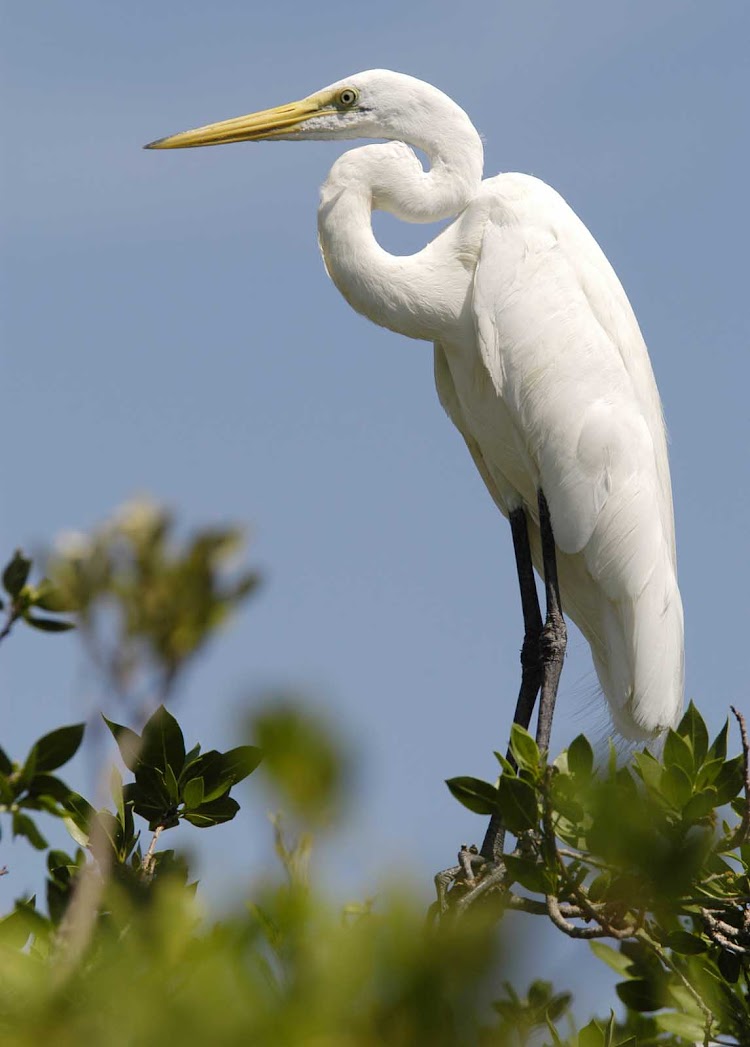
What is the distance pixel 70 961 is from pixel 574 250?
422 cm

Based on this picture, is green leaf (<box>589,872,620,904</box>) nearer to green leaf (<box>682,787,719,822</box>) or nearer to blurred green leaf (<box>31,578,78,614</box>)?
green leaf (<box>682,787,719,822</box>)

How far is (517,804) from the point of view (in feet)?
9.07

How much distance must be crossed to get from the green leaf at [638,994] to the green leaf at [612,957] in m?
0.07

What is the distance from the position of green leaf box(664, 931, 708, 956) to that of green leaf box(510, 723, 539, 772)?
0.57 metres

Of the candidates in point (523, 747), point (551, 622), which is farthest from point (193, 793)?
point (551, 622)

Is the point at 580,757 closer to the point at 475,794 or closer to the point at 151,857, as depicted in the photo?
the point at 475,794

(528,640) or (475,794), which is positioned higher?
(475,794)

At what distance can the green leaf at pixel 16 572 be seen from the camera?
1543mm

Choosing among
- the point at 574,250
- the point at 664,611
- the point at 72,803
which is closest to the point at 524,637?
the point at 664,611

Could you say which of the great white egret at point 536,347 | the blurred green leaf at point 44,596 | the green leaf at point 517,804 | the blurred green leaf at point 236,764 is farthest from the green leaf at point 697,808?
the great white egret at point 536,347

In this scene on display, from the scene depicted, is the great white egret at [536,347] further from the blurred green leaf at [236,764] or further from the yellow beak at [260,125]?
the blurred green leaf at [236,764]

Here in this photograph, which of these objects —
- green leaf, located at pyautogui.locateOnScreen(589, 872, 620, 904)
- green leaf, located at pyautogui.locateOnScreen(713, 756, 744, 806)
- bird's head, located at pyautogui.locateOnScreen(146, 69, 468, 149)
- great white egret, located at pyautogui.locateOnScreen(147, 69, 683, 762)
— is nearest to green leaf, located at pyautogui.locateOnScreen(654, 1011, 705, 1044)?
green leaf, located at pyautogui.locateOnScreen(589, 872, 620, 904)

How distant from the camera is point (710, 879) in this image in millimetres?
2920

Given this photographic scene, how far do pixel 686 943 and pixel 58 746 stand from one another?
1807mm
